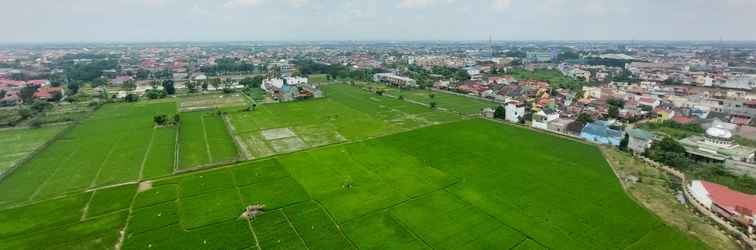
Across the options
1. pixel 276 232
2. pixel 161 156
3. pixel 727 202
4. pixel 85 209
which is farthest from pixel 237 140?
pixel 727 202

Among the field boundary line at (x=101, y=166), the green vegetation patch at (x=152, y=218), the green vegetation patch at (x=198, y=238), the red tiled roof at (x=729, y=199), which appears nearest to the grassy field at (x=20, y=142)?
the field boundary line at (x=101, y=166)

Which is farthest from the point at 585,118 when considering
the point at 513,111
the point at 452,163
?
the point at 452,163

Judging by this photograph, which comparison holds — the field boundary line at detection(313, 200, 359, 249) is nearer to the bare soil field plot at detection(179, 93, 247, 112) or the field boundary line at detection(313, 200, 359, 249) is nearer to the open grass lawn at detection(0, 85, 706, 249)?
the open grass lawn at detection(0, 85, 706, 249)

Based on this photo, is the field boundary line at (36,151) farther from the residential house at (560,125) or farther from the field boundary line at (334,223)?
the residential house at (560,125)

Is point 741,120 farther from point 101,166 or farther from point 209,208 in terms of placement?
point 101,166

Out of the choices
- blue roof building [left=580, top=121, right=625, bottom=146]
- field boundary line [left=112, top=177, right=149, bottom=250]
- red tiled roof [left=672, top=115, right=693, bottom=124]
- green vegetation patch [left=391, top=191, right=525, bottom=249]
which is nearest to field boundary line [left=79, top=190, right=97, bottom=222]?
field boundary line [left=112, top=177, right=149, bottom=250]

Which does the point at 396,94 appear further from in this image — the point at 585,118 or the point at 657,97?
the point at 657,97
